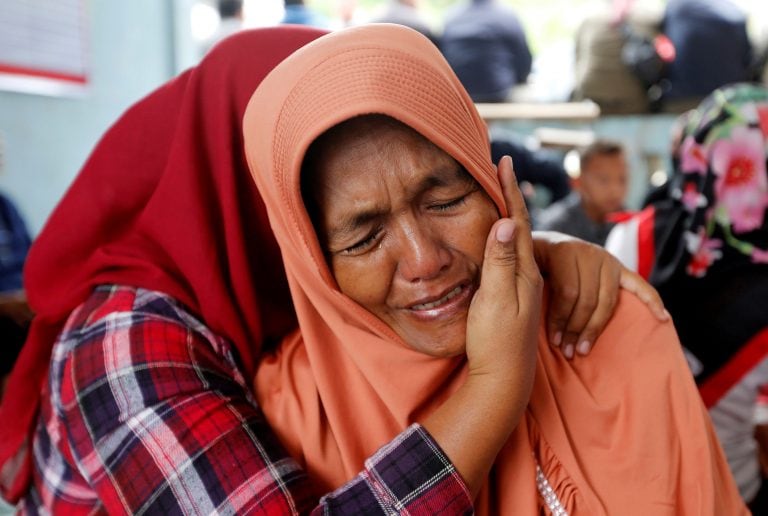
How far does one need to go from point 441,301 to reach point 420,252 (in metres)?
0.07

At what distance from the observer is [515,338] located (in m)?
0.82

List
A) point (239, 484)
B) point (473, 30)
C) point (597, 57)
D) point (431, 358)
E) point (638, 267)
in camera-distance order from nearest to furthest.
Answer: point (239, 484), point (431, 358), point (638, 267), point (597, 57), point (473, 30)

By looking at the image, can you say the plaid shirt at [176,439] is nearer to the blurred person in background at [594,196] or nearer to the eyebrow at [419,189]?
the eyebrow at [419,189]

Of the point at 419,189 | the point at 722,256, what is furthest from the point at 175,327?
the point at 722,256

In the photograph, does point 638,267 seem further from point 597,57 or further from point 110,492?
point 597,57

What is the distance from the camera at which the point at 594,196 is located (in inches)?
131

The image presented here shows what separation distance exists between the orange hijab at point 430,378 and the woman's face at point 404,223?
28mm

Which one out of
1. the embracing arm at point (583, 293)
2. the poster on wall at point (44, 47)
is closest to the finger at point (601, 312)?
the embracing arm at point (583, 293)

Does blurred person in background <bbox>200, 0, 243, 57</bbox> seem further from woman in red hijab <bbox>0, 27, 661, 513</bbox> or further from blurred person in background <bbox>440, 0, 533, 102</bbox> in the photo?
woman in red hijab <bbox>0, 27, 661, 513</bbox>

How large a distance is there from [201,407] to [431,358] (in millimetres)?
301

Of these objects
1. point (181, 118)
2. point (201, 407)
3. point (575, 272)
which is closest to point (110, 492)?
point (201, 407)

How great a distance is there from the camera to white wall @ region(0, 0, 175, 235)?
2648 millimetres

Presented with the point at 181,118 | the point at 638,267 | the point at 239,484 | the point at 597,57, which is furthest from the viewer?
the point at 597,57

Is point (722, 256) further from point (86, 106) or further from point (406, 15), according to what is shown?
point (406, 15)
